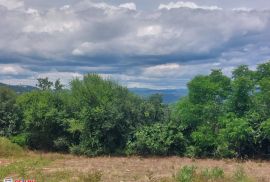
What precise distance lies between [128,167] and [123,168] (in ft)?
1.52

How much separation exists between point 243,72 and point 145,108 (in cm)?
524

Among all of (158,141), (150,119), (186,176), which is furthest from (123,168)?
(150,119)

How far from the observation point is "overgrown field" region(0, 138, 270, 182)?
12805 mm

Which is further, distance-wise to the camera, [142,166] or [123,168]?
[142,166]

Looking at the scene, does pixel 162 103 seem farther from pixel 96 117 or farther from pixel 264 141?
pixel 264 141

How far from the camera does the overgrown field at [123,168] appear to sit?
42.0ft

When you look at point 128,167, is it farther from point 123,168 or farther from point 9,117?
point 9,117

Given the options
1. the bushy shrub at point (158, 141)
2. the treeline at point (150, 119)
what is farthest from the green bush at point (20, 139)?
the bushy shrub at point (158, 141)

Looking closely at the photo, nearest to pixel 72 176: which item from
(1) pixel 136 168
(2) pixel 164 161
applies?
(1) pixel 136 168

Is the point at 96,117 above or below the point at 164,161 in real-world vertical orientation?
above

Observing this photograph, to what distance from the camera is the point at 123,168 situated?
16656mm

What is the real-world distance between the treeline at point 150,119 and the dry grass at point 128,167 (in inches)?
41.0

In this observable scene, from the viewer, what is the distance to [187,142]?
21.2 m

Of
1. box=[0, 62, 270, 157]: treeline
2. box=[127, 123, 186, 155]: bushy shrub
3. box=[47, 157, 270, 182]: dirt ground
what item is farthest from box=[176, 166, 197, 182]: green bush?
box=[127, 123, 186, 155]: bushy shrub
